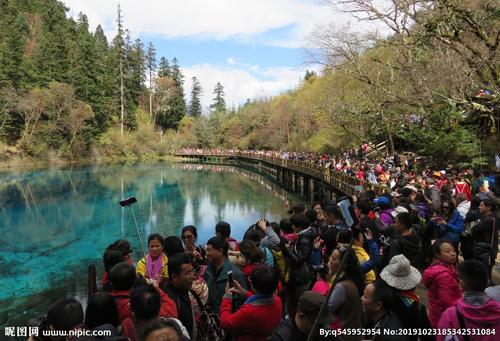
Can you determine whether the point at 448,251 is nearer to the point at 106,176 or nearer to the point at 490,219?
the point at 490,219

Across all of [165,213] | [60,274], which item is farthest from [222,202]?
[60,274]

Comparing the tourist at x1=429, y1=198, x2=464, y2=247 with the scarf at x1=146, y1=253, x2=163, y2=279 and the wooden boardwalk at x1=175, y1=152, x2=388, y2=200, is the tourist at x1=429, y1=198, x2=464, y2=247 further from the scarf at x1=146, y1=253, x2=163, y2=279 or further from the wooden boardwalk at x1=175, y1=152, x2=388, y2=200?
the wooden boardwalk at x1=175, y1=152, x2=388, y2=200

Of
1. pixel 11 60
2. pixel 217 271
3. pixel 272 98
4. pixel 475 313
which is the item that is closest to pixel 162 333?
pixel 217 271

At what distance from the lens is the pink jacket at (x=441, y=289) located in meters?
3.12

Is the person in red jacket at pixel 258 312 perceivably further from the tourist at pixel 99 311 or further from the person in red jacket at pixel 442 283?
the person in red jacket at pixel 442 283

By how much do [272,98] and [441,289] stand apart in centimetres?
→ 7138

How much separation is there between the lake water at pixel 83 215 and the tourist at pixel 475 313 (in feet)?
30.3

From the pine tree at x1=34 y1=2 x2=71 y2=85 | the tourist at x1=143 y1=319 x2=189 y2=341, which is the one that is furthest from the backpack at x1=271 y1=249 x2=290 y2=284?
the pine tree at x1=34 y1=2 x2=71 y2=85

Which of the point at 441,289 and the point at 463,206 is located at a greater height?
the point at 463,206

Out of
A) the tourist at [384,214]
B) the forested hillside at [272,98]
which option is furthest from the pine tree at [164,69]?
the tourist at [384,214]

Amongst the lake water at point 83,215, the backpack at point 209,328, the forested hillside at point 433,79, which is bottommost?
the lake water at point 83,215

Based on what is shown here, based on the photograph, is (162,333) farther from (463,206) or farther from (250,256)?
(463,206)

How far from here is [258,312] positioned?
2.70 meters

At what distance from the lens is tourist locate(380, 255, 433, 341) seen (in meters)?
2.64
